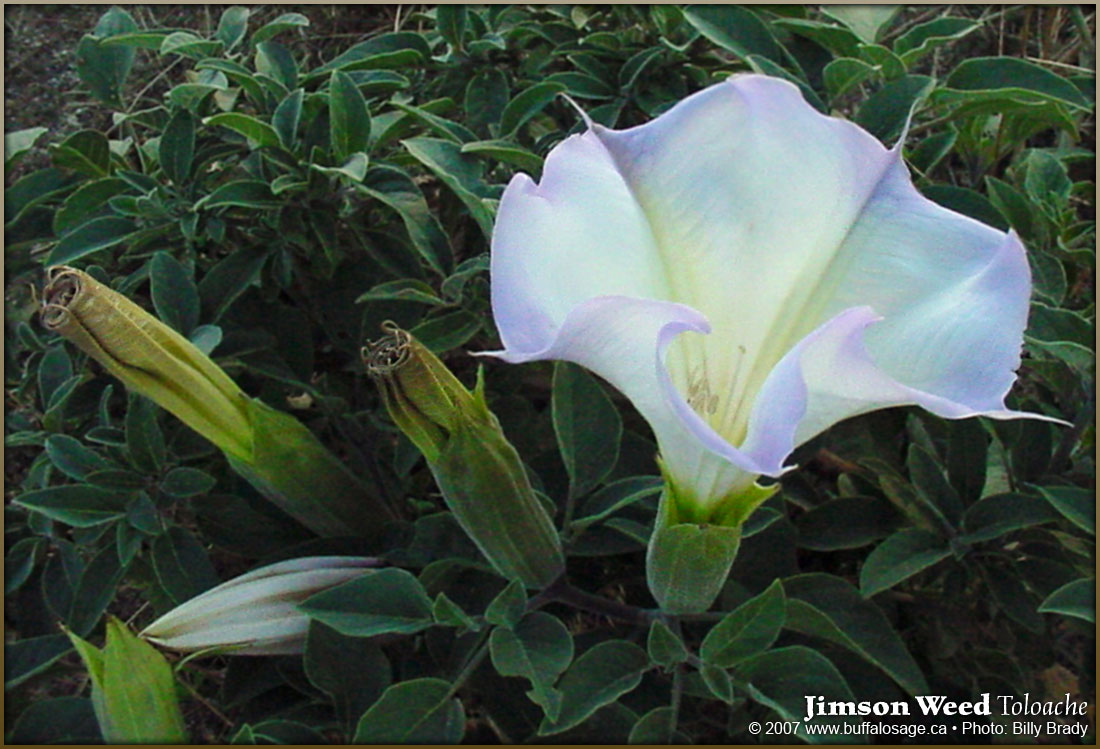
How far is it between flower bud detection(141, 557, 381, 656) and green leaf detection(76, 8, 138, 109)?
1.90 ft

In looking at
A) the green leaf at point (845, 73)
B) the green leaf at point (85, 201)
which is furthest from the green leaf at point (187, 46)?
the green leaf at point (845, 73)

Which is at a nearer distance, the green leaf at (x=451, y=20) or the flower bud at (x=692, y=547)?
the flower bud at (x=692, y=547)

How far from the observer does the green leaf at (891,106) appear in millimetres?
891

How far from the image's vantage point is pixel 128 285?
94 cm

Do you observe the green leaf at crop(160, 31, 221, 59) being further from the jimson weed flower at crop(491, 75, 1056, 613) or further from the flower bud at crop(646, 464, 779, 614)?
the flower bud at crop(646, 464, 779, 614)

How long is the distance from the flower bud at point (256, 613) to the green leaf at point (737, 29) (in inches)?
21.1

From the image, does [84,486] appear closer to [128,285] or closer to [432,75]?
[128,285]

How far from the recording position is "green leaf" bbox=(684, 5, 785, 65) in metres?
0.94

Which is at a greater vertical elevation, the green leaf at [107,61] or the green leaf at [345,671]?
the green leaf at [107,61]

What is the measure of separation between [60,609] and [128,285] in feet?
0.95

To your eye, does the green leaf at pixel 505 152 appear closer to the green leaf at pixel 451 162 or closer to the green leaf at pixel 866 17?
the green leaf at pixel 451 162

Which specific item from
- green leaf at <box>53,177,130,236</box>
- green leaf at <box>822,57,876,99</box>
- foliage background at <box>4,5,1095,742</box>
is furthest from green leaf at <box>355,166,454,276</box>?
green leaf at <box>822,57,876,99</box>

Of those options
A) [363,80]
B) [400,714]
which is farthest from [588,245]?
[363,80]

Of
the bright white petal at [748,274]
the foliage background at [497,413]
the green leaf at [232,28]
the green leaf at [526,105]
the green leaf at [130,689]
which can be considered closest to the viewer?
the bright white petal at [748,274]
